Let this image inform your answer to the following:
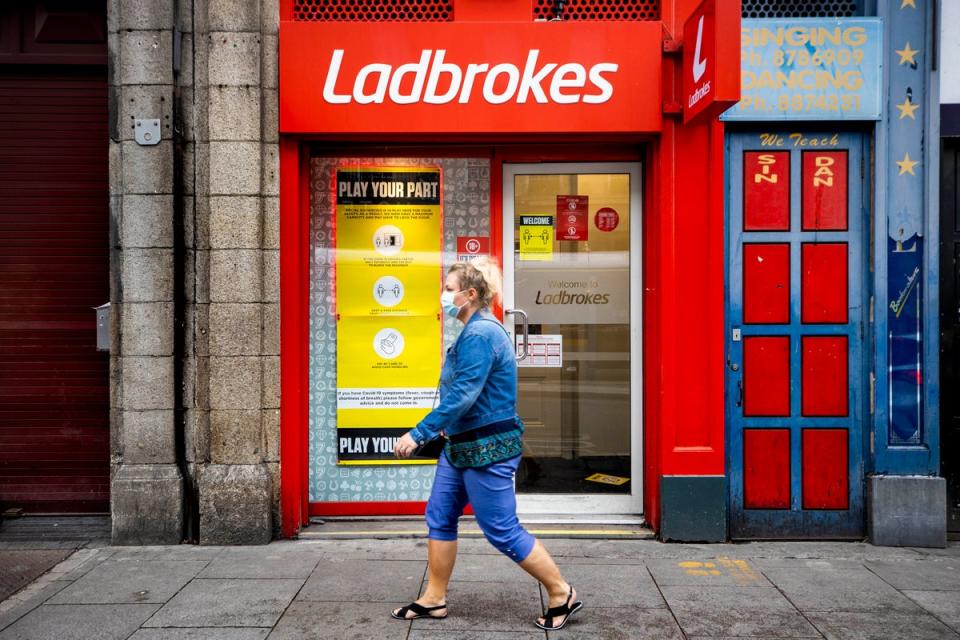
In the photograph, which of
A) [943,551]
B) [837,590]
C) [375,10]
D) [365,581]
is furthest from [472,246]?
[943,551]

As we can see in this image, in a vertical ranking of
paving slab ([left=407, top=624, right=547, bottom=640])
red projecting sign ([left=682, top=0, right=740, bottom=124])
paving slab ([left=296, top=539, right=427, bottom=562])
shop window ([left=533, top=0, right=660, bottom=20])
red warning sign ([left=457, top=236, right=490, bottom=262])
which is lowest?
paving slab ([left=407, top=624, right=547, bottom=640])

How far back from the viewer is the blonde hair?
446 cm

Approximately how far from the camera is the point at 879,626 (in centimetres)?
458

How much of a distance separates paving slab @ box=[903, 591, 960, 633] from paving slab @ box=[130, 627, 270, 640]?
3.75 meters

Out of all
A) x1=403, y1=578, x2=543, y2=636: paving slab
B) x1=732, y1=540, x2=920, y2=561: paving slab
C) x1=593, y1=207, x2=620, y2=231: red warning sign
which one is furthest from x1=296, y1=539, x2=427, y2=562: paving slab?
x1=593, y1=207, x2=620, y2=231: red warning sign

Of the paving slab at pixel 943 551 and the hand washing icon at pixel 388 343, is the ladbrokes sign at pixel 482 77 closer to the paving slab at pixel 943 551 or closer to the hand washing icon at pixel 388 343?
the hand washing icon at pixel 388 343

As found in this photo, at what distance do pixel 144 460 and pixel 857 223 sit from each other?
18.0 feet

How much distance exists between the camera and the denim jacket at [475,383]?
4250 mm

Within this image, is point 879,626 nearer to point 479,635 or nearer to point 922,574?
point 922,574

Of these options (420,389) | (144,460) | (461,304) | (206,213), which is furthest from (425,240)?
(144,460)

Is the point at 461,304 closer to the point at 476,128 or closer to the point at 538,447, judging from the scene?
the point at 476,128

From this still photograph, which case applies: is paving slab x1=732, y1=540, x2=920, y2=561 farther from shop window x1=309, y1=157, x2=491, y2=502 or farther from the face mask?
the face mask

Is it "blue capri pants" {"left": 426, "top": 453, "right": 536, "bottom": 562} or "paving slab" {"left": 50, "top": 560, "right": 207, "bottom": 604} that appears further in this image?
"paving slab" {"left": 50, "top": 560, "right": 207, "bottom": 604}

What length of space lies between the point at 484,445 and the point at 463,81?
2943 mm
